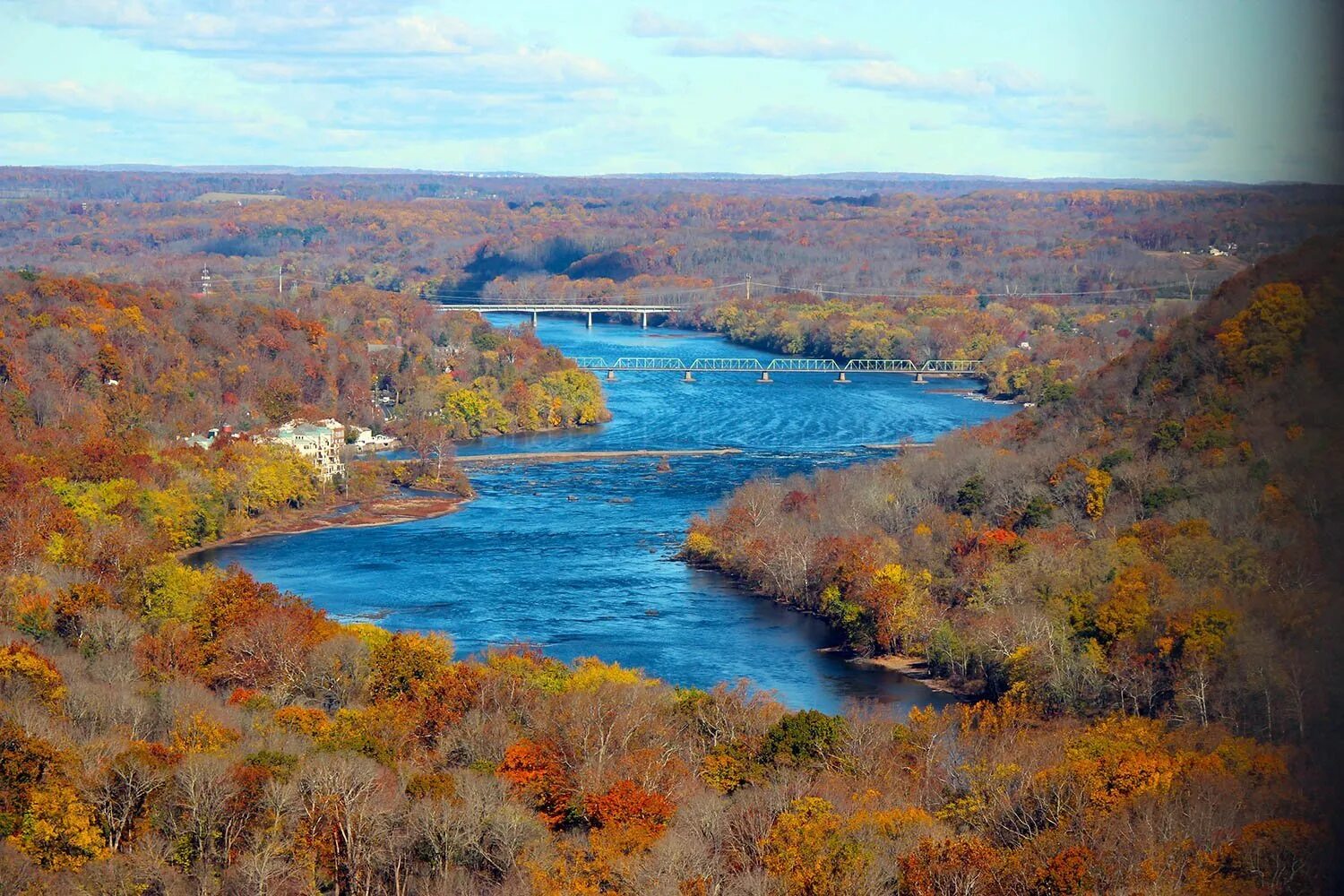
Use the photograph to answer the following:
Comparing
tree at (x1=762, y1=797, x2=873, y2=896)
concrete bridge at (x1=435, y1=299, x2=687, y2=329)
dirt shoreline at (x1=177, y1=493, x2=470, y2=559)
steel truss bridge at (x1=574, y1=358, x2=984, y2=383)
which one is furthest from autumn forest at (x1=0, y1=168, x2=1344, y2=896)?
concrete bridge at (x1=435, y1=299, x2=687, y2=329)

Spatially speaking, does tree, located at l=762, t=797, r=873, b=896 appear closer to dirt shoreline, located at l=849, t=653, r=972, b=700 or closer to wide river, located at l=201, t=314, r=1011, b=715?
wide river, located at l=201, t=314, r=1011, b=715

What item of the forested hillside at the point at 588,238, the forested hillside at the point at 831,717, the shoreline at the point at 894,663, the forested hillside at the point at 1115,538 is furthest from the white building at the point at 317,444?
the forested hillside at the point at 588,238

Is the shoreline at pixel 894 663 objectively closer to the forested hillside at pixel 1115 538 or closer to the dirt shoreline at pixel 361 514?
the forested hillside at pixel 1115 538

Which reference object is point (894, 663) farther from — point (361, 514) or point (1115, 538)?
point (361, 514)

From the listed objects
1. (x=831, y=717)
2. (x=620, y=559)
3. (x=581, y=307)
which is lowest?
(x=581, y=307)

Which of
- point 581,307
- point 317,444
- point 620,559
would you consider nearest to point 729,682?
point 620,559

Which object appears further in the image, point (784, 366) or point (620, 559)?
point (784, 366)

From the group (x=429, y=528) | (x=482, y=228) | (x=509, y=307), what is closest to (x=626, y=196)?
(x=482, y=228)
